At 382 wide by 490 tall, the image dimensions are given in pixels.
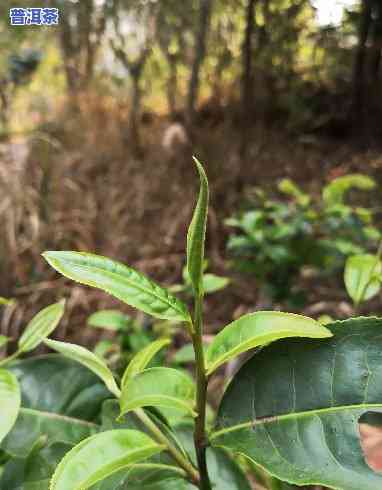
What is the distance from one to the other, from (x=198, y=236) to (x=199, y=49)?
224 centimetres

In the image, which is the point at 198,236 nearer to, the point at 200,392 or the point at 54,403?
the point at 200,392

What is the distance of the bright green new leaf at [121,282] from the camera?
0.31 meters

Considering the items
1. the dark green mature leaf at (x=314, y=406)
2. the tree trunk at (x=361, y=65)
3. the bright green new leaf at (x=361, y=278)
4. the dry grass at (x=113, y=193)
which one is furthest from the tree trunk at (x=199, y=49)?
the dark green mature leaf at (x=314, y=406)

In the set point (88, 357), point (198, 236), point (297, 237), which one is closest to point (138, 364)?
point (88, 357)

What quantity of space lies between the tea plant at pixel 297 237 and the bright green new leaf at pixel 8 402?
0.87 m

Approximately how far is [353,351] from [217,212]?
1800mm

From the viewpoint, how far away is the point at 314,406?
1.19 feet

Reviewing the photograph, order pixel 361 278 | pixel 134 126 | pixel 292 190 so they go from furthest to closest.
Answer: pixel 134 126
pixel 292 190
pixel 361 278

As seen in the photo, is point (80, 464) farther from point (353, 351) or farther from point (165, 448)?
point (353, 351)

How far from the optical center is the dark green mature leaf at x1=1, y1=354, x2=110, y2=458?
0.48 metres

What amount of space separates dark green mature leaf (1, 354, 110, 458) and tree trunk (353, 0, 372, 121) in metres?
2.52

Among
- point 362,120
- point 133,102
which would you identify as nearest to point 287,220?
point 133,102

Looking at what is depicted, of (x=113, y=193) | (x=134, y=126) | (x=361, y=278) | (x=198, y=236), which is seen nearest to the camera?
(x=198, y=236)

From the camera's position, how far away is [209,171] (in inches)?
90.0
